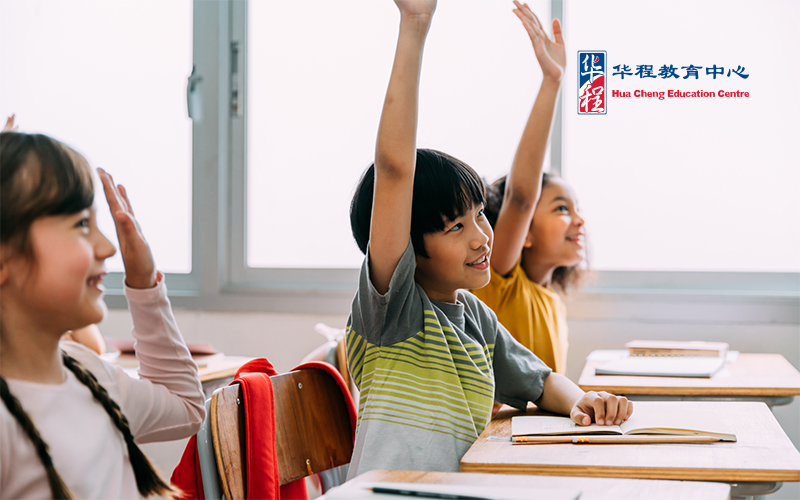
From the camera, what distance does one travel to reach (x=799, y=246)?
8.13ft

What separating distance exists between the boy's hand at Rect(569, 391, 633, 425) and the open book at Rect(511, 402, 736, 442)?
10 millimetres

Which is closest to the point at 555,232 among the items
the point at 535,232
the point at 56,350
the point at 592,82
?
the point at 535,232

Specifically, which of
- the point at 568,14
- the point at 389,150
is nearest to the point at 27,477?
the point at 389,150

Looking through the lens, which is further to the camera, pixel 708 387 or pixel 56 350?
pixel 708 387

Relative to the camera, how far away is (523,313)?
5.77 ft

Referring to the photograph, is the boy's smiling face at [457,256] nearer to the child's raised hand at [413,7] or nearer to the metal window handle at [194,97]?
the child's raised hand at [413,7]

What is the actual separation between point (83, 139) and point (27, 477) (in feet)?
8.82

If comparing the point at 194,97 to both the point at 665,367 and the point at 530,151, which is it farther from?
the point at 665,367

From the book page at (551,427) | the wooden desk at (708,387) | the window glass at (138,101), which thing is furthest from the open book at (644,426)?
the window glass at (138,101)

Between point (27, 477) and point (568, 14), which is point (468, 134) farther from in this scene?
point (27, 477)

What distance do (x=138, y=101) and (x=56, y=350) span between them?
259cm

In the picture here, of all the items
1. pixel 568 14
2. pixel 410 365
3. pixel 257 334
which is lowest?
pixel 257 334

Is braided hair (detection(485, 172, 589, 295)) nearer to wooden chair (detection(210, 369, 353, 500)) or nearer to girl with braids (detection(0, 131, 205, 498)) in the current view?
wooden chair (detection(210, 369, 353, 500))

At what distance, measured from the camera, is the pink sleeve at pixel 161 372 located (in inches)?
26.6
